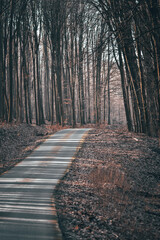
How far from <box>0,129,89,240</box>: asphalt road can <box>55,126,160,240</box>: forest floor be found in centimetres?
33

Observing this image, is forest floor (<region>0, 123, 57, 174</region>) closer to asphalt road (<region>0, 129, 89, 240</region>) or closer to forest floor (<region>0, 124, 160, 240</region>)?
forest floor (<region>0, 124, 160, 240</region>)

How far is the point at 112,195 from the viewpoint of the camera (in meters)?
8.20

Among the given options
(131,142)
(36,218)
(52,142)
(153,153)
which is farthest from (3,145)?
(36,218)

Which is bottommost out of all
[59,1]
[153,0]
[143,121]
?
[143,121]

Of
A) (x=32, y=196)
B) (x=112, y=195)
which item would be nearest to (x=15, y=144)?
(x=32, y=196)

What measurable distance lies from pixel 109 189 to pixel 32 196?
2.47m

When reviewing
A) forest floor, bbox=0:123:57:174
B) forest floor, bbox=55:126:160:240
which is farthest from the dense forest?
forest floor, bbox=55:126:160:240

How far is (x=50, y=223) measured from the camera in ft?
19.7

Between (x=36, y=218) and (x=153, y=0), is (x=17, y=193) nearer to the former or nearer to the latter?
(x=36, y=218)

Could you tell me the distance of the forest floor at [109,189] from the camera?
615 cm

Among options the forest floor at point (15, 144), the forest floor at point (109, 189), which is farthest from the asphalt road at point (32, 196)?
the forest floor at point (15, 144)

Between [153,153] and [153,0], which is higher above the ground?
[153,0]

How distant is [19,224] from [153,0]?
1073cm

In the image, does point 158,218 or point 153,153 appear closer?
point 158,218
